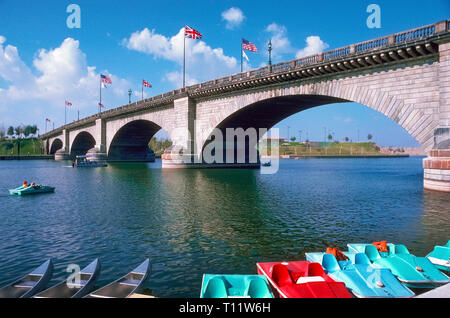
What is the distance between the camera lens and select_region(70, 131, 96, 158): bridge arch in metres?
106

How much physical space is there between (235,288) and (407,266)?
536cm

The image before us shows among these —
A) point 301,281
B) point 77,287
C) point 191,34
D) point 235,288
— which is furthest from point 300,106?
point 77,287

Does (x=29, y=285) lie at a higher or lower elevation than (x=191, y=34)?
lower

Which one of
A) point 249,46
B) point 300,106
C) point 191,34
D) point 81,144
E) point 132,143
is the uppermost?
point 191,34

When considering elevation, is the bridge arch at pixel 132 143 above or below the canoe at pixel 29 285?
above

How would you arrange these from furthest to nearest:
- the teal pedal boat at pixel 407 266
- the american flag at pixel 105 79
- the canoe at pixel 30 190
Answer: the american flag at pixel 105 79 < the canoe at pixel 30 190 < the teal pedal boat at pixel 407 266

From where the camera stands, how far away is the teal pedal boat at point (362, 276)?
26.5ft

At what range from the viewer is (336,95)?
3172cm

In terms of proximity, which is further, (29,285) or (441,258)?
(441,258)

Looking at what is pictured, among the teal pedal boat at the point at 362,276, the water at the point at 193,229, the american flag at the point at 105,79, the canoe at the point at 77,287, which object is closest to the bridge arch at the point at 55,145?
the american flag at the point at 105,79

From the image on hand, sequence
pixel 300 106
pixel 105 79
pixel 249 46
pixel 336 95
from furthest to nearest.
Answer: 1. pixel 105 79
2. pixel 300 106
3. pixel 249 46
4. pixel 336 95

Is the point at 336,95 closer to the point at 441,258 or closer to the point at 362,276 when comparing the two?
the point at 441,258

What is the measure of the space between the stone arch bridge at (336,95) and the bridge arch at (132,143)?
9459mm

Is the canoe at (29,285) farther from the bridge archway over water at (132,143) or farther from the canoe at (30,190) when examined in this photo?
the bridge archway over water at (132,143)
